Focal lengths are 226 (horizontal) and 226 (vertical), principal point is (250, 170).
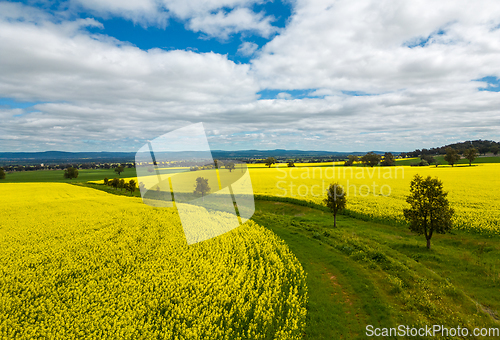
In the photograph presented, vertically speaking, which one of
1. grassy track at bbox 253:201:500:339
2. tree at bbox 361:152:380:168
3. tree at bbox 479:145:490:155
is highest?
tree at bbox 479:145:490:155

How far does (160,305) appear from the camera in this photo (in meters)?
10.7

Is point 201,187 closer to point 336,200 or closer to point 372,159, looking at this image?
point 336,200

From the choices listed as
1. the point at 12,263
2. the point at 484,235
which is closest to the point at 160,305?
the point at 12,263

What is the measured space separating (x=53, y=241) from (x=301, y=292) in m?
18.3

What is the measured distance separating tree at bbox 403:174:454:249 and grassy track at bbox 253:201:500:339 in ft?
5.57

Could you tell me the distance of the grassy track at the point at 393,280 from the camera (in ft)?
34.8

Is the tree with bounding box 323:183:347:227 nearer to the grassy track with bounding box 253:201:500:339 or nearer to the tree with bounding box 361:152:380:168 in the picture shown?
the grassy track with bounding box 253:201:500:339

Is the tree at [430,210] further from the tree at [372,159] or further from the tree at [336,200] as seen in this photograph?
the tree at [372,159]

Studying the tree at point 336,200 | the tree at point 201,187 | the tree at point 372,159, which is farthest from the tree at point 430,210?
the tree at point 372,159

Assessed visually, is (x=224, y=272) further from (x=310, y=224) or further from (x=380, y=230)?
(x=380, y=230)

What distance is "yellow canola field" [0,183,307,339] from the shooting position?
941 cm

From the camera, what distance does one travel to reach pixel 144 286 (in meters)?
12.0

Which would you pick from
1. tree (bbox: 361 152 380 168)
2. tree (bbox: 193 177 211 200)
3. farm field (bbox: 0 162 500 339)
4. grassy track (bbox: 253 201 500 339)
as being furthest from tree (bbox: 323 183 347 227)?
tree (bbox: 361 152 380 168)

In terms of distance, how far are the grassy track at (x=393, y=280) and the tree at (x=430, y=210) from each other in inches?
66.9
